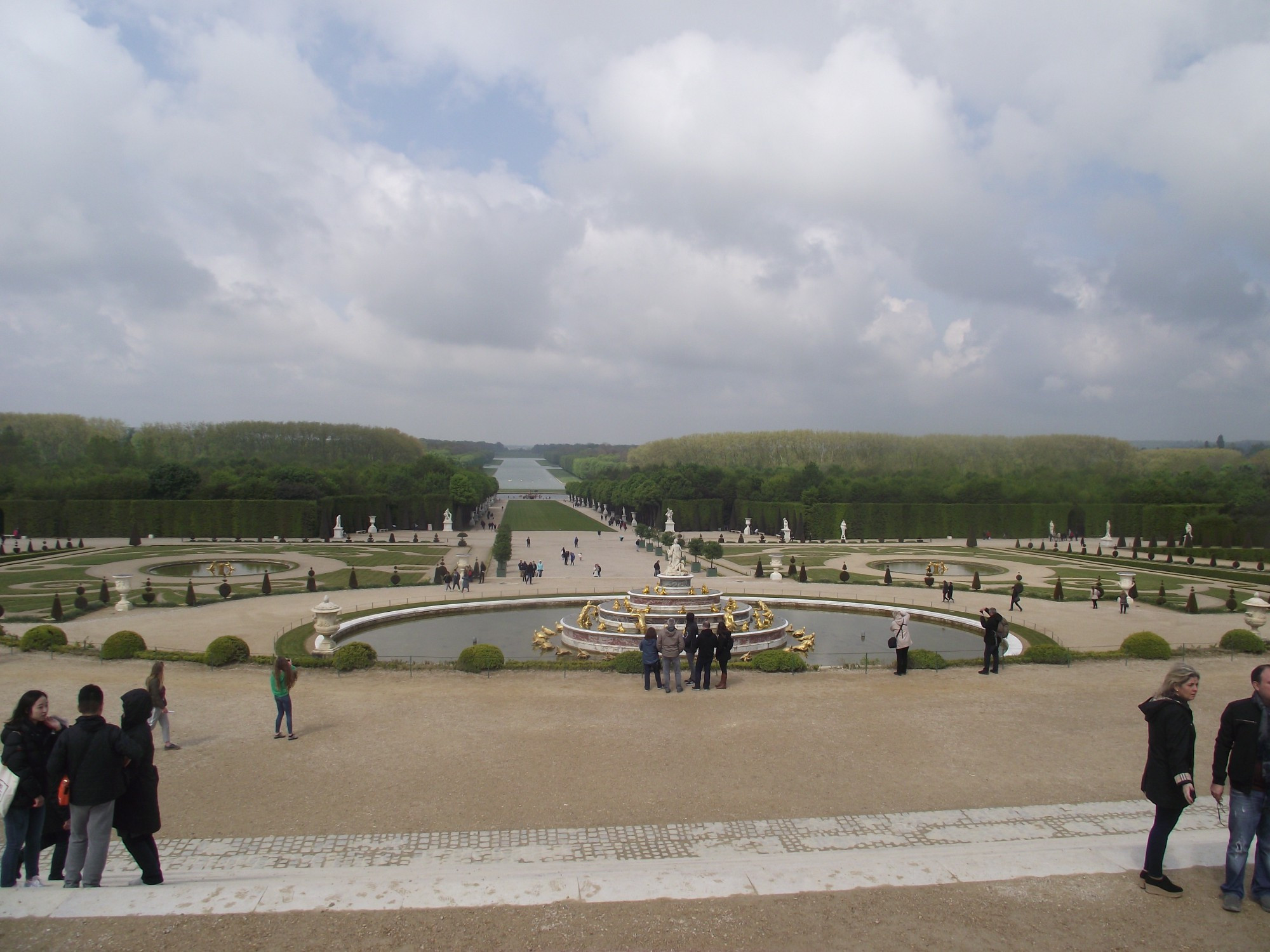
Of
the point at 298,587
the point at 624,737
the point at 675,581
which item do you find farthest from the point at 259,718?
the point at 298,587

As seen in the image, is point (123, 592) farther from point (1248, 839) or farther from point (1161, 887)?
point (1248, 839)

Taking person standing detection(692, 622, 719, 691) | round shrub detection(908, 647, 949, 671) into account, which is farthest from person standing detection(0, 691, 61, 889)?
round shrub detection(908, 647, 949, 671)

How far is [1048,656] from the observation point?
18.1 m

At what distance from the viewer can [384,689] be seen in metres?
15.6

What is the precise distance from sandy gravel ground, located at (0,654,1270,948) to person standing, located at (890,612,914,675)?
0.34 metres

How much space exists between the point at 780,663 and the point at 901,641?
2543 millimetres

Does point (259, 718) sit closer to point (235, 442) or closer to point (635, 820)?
point (635, 820)

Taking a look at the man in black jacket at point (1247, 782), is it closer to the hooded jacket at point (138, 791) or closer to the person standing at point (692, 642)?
the hooded jacket at point (138, 791)


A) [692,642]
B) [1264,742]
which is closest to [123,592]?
[692,642]

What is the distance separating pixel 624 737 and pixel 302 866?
537 cm

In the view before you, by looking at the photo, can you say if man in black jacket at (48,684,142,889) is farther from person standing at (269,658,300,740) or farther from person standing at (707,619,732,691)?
person standing at (707,619,732,691)

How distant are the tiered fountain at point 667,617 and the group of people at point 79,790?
52.1ft

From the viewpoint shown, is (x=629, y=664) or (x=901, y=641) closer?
(x=901, y=641)

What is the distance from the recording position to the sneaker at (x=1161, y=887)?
6785 mm
